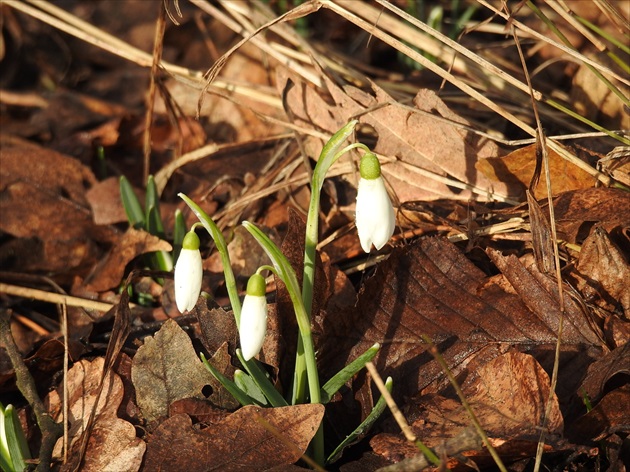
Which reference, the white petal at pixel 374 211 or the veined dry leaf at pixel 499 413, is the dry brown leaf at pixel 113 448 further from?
the white petal at pixel 374 211

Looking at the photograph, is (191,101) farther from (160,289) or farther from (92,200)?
(160,289)

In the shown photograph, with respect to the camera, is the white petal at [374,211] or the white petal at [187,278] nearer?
the white petal at [374,211]

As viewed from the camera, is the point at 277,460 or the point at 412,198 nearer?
the point at 277,460

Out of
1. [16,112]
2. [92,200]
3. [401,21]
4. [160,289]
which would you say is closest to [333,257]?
[160,289]

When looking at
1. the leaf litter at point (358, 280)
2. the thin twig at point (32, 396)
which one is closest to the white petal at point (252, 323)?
the leaf litter at point (358, 280)

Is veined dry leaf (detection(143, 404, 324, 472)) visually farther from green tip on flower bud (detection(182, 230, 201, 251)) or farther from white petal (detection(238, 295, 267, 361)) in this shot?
green tip on flower bud (detection(182, 230, 201, 251))

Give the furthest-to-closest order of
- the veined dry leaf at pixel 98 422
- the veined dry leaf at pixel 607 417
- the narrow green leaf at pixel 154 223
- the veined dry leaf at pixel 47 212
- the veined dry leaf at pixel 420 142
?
the veined dry leaf at pixel 47 212 < the narrow green leaf at pixel 154 223 < the veined dry leaf at pixel 420 142 < the veined dry leaf at pixel 98 422 < the veined dry leaf at pixel 607 417
